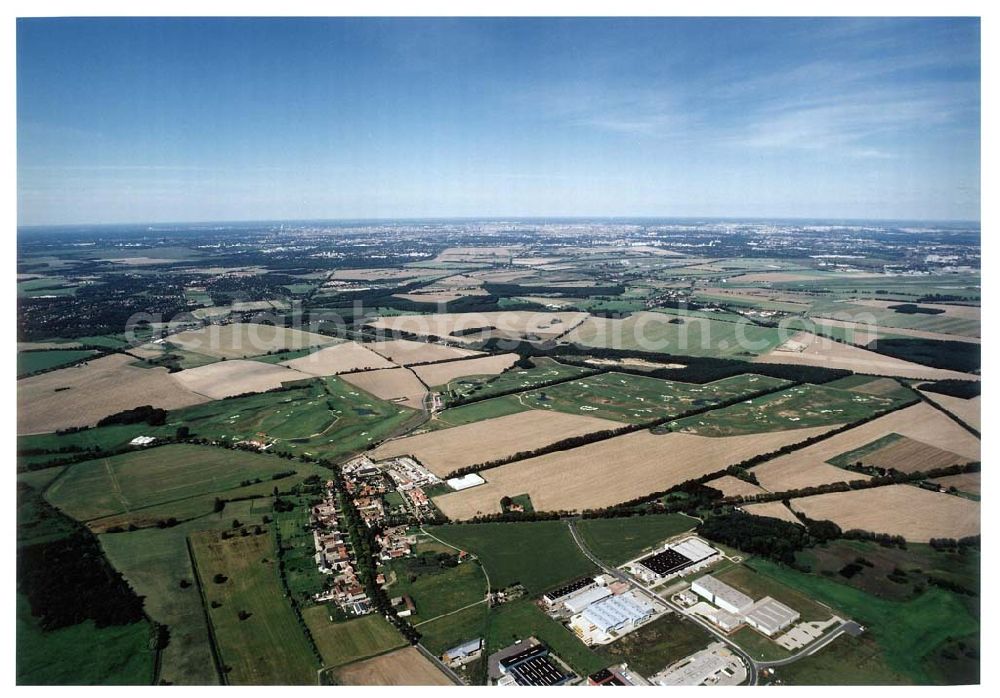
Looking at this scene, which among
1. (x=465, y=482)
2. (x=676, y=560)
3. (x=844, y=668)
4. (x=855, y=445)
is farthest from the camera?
(x=855, y=445)

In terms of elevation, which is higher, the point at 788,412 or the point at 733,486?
the point at 788,412

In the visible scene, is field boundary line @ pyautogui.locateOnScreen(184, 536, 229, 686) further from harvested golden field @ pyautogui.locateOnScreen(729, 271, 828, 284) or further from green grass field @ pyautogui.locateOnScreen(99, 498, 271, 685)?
harvested golden field @ pyautogui.locateOnScreen(729, 271, 828, 284)

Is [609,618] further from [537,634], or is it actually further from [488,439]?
[488,439]

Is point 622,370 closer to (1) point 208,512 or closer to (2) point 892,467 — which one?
(2) point 892,467

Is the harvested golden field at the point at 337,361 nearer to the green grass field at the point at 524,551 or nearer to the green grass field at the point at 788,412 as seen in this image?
the green grass field at the point at 788,412

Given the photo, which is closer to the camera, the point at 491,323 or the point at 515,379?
the point at 515,379

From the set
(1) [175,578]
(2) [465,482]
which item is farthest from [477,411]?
(1) [175,578]

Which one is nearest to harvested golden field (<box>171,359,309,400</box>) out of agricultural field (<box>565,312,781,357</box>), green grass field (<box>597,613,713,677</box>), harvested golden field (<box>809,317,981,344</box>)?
agricultural field (<box>565,312,781,357</box>)
